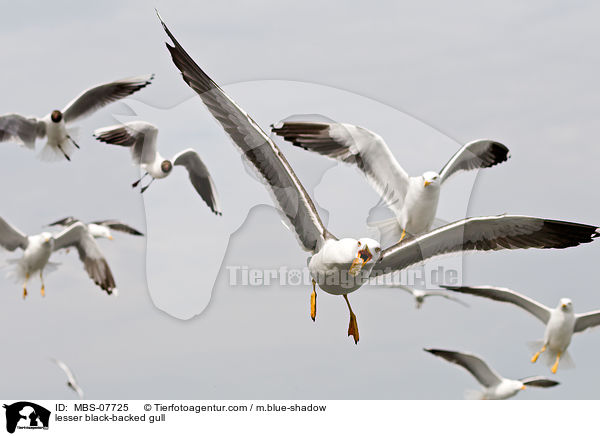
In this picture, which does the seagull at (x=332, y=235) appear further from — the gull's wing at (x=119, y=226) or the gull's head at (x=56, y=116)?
the gull's wing at (x=119, y=226)

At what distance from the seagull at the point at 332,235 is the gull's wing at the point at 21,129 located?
18.6 ft

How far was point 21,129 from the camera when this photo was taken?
10.7 m

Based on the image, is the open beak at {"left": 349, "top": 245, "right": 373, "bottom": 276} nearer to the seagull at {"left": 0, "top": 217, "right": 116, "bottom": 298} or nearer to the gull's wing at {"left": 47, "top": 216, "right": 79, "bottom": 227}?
the seagull at {"left": 0, "top": 217, "right": 116, "bottom": 298}

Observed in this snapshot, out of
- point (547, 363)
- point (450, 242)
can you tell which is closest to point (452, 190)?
point (450, 242)

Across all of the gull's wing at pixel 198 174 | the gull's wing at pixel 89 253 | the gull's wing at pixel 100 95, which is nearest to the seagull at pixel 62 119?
the gull's wing at pixel 100 95

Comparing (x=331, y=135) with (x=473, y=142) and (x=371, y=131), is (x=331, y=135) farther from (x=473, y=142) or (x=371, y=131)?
(x=473, y=142)

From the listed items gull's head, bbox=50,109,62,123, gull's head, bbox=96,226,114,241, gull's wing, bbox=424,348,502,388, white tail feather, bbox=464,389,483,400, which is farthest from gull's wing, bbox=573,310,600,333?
gull's head, bbox=50,109,62,123

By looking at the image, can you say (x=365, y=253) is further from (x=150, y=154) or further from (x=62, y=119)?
(x=62, y=119)

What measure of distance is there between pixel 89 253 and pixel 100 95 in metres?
2.07

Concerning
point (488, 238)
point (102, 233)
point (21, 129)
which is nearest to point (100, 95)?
point (21, 129)

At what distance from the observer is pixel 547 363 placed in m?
9.98

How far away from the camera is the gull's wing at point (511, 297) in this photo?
28.2ft
